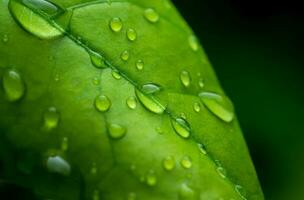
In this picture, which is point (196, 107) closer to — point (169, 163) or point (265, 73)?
point (169, 163)

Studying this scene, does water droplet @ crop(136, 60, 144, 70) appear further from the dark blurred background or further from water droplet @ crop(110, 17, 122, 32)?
the dark blurred background

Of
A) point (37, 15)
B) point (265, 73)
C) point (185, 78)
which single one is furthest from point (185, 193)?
point (265, 73)

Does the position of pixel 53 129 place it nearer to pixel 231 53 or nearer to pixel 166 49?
pixel 166 49

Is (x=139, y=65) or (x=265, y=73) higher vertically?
(x=139, y=65)

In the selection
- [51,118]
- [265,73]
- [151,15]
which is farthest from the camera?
[265,73]

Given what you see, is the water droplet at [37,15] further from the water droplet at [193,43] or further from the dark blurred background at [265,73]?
the dark blurred background at [265,73]

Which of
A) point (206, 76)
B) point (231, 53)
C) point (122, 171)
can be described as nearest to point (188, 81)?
point (206, 76)

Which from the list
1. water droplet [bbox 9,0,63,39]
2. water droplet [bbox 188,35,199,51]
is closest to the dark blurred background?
water droplet [bbox 188,35,199,51]
